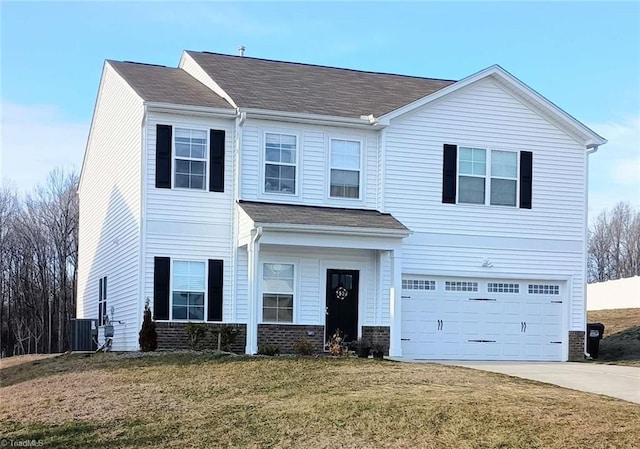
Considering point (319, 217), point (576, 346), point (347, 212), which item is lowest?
point (576, 346)

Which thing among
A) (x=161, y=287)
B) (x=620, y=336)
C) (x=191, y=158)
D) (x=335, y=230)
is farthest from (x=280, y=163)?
(x=620, y=336)

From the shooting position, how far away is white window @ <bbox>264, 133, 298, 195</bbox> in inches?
862

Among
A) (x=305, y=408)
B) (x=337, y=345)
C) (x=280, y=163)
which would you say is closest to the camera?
(x=305, y=408)

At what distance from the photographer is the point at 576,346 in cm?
2402

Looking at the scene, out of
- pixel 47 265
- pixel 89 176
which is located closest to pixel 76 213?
pixel 47 265

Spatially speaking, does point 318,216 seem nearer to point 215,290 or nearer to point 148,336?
point 215,290

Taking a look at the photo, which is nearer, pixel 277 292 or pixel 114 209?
pixel 277 292

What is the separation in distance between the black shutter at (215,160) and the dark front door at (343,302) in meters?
3.51

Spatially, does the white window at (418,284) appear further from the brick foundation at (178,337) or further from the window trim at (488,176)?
the brick foundation at (178,337)

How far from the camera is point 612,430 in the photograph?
11234mm

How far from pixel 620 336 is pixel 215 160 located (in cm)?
1462

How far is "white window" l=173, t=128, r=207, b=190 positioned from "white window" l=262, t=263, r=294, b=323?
2648 millimetres

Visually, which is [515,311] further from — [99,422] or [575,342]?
[99,422]

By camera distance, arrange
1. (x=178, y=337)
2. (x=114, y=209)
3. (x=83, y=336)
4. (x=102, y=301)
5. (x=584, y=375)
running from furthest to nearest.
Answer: (x=102, y=301) < (x=83, y=336) < (x=114, y=209) < (x=178, y=337) < (x=584, y=375)
